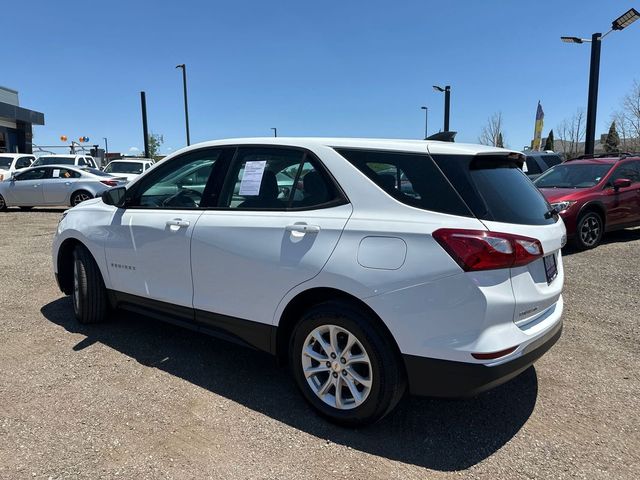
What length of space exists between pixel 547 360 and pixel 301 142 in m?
2.64

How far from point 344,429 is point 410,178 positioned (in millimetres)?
1552

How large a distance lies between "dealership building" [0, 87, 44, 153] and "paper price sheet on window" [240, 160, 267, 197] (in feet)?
123

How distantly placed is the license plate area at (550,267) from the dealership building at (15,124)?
128 feet

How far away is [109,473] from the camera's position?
2586mm

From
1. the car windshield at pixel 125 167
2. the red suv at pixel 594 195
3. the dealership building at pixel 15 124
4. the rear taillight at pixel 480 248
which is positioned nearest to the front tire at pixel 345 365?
the rear taillight at pixel 480 248

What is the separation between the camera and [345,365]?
2902 mm

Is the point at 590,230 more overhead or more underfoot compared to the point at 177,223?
more underfoot

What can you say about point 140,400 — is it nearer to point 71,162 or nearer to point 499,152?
point 499,152

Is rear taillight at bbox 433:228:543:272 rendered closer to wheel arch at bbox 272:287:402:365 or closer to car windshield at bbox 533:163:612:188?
wheel arch at bbox 272:287:402:365

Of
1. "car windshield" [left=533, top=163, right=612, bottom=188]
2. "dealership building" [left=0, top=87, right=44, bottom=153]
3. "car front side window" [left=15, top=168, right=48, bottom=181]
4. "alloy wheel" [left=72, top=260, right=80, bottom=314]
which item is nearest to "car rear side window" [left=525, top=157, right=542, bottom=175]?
"car windshield" [left=533, top=163, right=612, bottom=188]

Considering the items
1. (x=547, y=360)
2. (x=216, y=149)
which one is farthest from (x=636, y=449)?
(x=216, y=149)

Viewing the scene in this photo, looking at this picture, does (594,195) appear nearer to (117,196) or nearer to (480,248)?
(480,248)

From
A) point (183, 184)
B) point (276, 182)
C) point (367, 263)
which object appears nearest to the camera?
point (367, 263)

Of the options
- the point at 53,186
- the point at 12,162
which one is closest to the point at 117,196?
the point at 53,186
